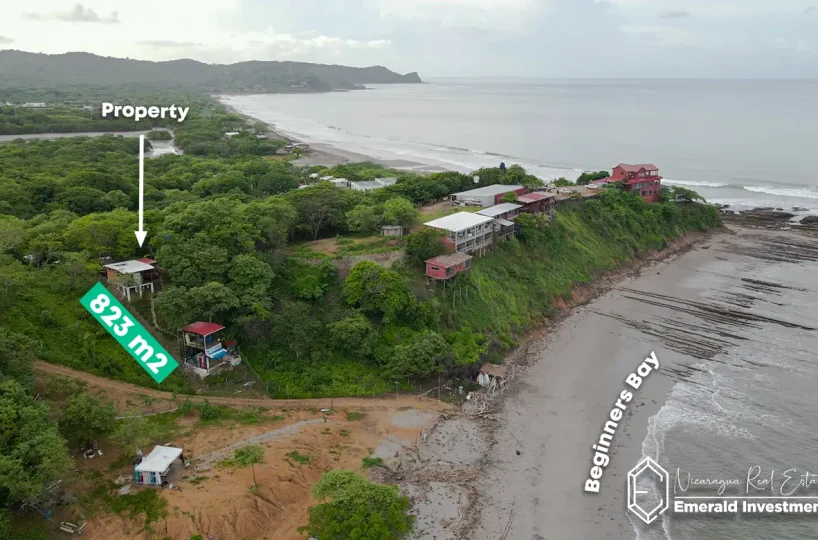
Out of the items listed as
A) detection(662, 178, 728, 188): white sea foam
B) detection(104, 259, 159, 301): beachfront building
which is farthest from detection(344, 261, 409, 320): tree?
detection(662, 178, 728, 188): white sea foam

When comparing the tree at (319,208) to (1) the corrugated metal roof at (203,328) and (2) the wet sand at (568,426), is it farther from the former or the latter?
(2) the wet sand at (568,426)

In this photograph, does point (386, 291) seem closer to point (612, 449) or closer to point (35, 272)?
point (612, 449)

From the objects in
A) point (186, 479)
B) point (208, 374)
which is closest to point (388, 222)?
point (208, 374)

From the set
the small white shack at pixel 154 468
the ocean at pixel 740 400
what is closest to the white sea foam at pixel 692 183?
the ocean at pixel 740 400

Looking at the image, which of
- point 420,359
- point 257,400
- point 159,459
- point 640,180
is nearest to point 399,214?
point 420,359

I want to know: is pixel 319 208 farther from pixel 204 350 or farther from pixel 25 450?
pixel 25 450

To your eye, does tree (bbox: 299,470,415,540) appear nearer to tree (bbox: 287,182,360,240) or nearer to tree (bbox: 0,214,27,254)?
tree (bbox: 287,182,360,240)
